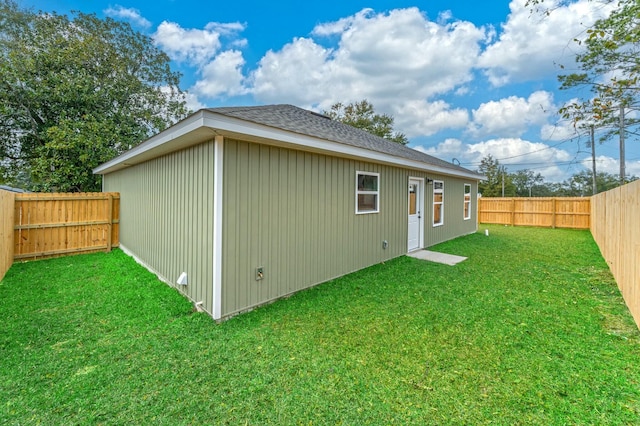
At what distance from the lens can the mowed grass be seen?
1.99 m

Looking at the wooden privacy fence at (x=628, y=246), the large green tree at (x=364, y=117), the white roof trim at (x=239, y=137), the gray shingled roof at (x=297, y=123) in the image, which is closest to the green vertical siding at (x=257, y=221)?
the white roof trim at (x=239, y=137)

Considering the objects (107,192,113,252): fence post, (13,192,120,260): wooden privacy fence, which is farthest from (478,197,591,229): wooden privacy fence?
(13,192,120,260): wooden privacy fence

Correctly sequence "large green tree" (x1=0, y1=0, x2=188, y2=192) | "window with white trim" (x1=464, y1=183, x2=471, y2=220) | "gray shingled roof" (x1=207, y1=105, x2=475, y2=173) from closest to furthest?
"gray shingled roof" (x1=207, y1=105, x2=475, y2=173), "large green tree" (x1=0, y1=0, x2=188, y2=192), "window with white trim" (x1=464, y1=183, x2=471, y2=220)

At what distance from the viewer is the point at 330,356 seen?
2664mm

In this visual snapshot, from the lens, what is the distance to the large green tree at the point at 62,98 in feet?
33.7

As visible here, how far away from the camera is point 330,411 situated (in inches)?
78.2

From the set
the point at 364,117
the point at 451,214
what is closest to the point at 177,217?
the point at 451,214

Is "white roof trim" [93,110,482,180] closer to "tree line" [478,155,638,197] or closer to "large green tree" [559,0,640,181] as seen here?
"large green tree" [559,0,640,181]

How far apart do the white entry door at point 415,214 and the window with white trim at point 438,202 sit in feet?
3.28

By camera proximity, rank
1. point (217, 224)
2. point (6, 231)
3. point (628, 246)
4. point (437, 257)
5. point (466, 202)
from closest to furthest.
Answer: point (217, 224) → point (628, 246) → point (6, 231) → point (437, 257) → point (466, 202)

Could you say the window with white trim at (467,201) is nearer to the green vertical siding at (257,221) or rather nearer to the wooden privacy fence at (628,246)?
the green vertical siding at (257,221)

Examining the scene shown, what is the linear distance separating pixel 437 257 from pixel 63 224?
9487mm

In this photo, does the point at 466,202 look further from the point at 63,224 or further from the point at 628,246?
the point at 63,224

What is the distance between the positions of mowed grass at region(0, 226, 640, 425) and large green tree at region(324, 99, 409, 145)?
64.3 feet
